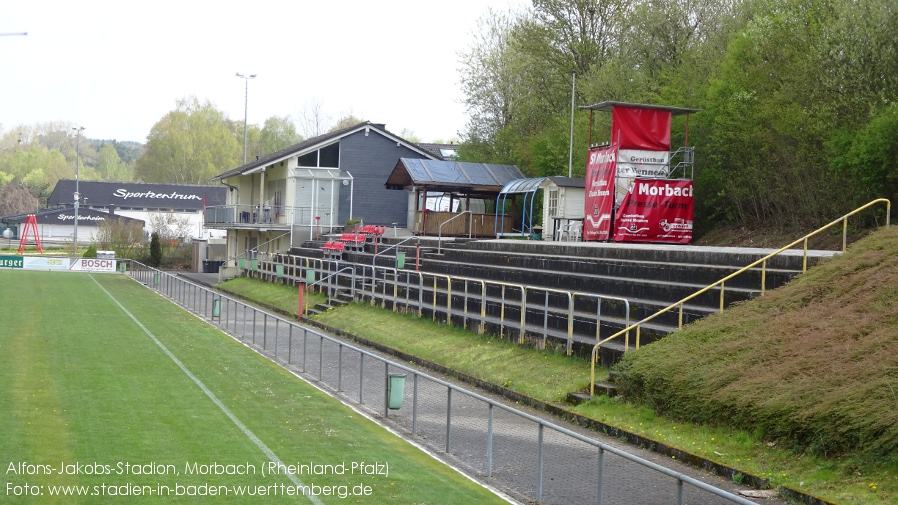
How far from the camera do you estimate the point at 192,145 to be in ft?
374

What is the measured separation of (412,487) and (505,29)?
48390mm

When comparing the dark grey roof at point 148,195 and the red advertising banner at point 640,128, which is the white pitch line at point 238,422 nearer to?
the red advertising banner at point 640,128

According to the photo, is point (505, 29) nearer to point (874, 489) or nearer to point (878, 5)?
point (878, 5)

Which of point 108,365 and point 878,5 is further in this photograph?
point 878,5

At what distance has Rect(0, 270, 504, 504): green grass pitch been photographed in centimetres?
985

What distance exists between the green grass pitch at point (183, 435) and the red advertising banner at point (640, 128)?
471 inches

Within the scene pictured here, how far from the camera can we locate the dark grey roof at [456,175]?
136ft

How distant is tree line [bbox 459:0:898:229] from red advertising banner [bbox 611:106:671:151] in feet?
10.7

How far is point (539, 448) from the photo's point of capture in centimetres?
1059

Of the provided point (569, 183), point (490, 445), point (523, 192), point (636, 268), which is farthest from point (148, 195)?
point (490, 445)

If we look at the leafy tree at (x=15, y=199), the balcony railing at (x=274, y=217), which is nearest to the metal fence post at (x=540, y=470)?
the balcony railing at (x=274, y=217)

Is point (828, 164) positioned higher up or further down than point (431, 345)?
higher up

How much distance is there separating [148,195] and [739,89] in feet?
270

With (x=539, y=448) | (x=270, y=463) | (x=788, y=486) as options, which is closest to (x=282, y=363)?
(x=270, y=463)
